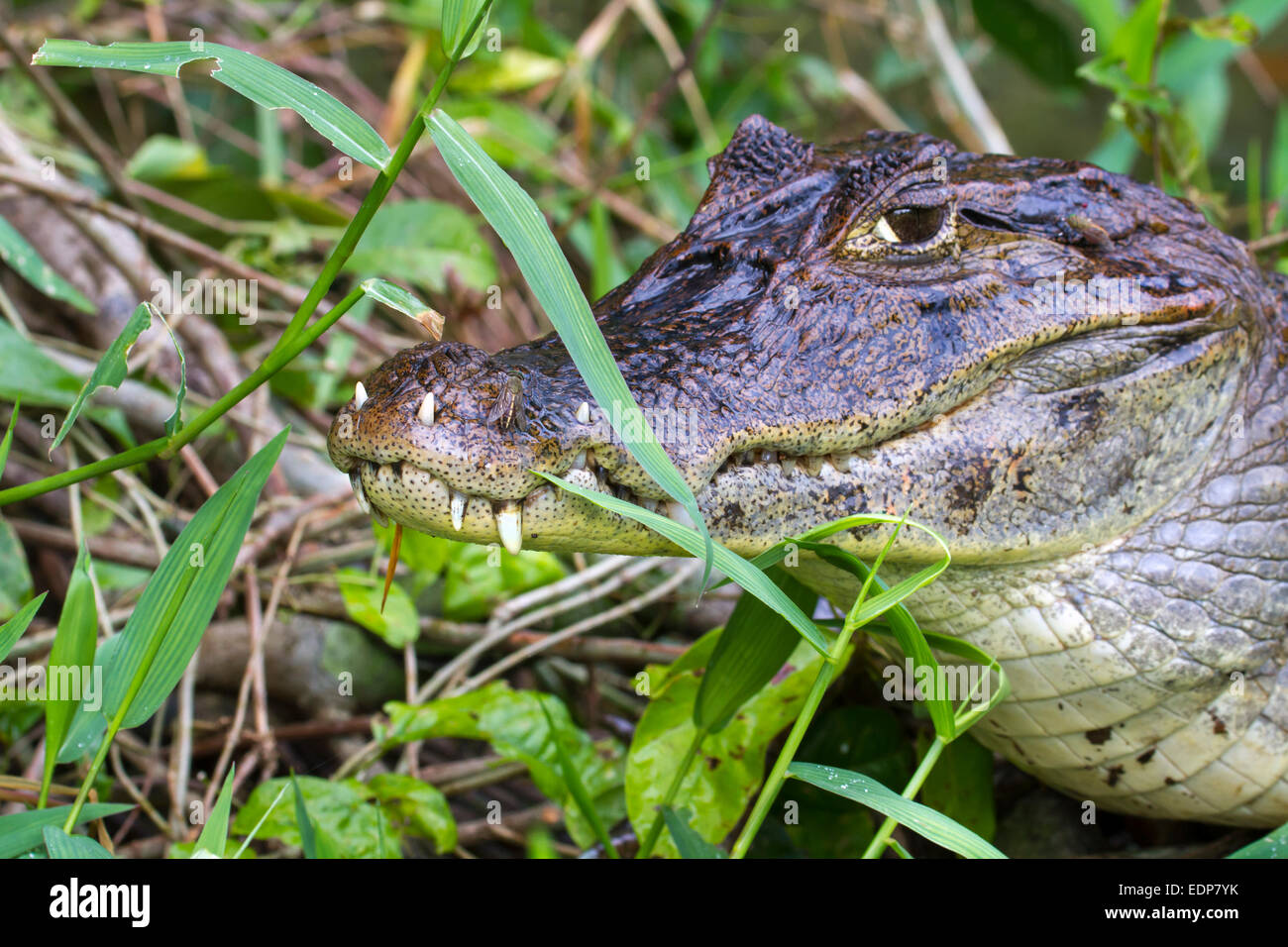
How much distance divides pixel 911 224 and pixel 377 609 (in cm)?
120

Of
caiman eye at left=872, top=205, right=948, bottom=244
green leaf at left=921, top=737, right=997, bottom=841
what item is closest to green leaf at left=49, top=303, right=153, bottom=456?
caiman eye at left=872, top=205, right=948, bottom=244

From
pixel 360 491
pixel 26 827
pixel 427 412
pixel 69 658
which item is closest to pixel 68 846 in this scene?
pixel 26 827

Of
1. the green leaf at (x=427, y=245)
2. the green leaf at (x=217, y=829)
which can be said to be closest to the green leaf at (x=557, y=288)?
the green leaf at (x=217, y=829)

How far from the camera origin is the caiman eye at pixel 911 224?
1688mm

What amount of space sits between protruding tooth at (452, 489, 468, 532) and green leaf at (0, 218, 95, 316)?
1.54 m

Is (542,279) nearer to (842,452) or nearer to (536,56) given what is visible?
(842,452)

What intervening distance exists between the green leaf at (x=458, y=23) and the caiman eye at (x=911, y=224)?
75 centimetres

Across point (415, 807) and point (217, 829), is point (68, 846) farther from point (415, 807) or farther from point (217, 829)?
point (415, 807)

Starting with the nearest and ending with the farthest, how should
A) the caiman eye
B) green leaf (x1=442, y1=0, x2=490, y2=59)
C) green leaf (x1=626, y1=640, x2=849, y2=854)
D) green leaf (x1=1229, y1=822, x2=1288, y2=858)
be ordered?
green leaf (x1=442, y1=0, x2=490, y2=59)
green leaf (x1=1229, y1=822, x2=1288, y2=858)
the caiman eye
green leaf (x1=626, y1=640, x2=849, y2=854)

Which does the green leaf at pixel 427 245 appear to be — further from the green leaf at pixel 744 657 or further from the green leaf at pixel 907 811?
the green leaf at pixel 907 811

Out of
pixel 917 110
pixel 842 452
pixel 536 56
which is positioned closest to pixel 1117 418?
pixel 842 452

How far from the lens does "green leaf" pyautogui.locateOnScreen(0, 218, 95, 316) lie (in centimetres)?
229

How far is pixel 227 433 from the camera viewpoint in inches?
104

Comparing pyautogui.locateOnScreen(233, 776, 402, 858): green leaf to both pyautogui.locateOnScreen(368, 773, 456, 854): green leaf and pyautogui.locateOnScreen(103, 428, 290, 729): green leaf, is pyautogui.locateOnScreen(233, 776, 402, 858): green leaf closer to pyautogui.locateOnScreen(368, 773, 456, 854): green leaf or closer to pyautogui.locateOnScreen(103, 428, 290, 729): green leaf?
pyautogui.locateOnScreen(368, 773, 456, 854): green leaf
